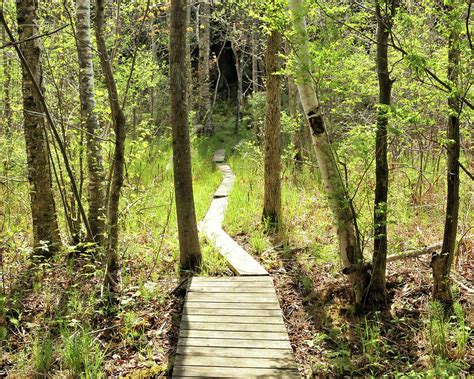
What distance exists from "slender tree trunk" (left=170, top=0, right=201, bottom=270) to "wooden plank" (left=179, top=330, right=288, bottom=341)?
51.5 inches

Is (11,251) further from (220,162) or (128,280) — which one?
(220,162)

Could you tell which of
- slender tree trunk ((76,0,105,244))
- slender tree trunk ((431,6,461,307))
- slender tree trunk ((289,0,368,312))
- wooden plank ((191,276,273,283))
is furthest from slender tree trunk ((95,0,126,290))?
slender tree trunk ((431,6,461,307))

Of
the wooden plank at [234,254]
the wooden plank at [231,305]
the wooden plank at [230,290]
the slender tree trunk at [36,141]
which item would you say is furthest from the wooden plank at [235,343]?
the slender tree trunk at [36,141]

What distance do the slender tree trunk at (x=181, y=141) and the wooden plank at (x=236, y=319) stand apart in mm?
1038

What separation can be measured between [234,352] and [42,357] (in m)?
1.68

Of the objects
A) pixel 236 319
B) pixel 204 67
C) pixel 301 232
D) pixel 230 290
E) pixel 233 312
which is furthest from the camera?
pixel 204 67

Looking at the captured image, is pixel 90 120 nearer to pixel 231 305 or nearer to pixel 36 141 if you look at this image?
pixel 36 141

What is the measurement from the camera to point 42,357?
11.4 ft

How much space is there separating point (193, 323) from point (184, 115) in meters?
2.29

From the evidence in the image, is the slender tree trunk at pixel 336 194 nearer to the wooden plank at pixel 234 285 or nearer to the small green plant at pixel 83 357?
the wooden plank at pixel 234 285

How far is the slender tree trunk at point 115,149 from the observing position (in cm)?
405

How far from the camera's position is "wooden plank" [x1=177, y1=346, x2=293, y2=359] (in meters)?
3.37

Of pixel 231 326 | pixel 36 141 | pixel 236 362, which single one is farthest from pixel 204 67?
pixel 236 362

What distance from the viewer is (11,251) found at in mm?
5332
